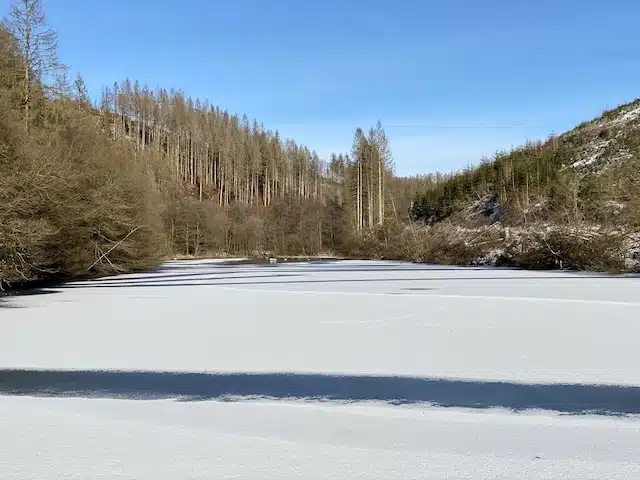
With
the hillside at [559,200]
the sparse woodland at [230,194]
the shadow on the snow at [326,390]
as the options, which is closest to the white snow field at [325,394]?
the shadow on the snow at [326,390]

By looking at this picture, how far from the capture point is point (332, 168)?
9344cm

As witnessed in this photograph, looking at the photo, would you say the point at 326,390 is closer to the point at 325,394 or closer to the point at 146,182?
the point at 325,394

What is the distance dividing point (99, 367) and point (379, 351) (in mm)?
3510

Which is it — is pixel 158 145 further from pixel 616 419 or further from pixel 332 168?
pixel 616 419

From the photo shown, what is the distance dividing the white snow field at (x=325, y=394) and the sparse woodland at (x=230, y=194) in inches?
297

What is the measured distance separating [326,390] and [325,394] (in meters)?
0.14

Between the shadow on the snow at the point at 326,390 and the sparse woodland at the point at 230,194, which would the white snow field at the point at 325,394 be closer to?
the shadow on the snow at the point at 326,390

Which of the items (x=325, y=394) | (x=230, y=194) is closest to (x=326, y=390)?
(x=325, y=394)

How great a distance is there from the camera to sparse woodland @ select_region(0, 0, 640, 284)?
55.0ft

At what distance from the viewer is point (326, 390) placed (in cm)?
518

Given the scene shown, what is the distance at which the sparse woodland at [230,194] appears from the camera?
1677 centimetres

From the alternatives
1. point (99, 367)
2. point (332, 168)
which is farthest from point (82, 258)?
point (332, 168)

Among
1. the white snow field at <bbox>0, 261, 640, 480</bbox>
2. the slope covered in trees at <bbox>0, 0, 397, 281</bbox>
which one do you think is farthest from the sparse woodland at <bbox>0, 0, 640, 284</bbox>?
the white snow field at <bbox>0, 261, 640, 480</bbox>

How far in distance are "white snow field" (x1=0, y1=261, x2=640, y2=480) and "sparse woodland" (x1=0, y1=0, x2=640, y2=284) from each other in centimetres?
754
